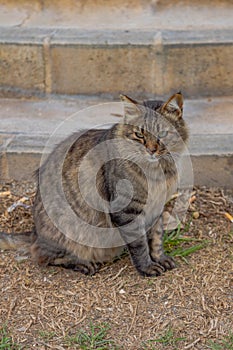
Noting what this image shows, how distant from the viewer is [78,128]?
4.39 metres

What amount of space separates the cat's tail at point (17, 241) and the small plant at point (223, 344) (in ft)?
4.01

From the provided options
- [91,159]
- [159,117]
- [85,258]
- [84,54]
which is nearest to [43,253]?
[85,258]

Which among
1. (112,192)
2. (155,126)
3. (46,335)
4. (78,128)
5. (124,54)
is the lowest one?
(46,335)

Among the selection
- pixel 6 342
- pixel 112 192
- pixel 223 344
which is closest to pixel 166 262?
pixel 112 192

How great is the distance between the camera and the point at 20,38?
482 cm

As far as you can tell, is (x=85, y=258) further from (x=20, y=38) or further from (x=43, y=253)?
(x=20, y=38)

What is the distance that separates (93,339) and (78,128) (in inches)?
71.0

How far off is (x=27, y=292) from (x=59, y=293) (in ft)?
0.55

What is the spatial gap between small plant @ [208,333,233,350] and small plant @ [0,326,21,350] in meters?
0.88

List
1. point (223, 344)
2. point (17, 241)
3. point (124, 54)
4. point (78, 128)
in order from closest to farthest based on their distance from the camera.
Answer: point (223, 344) < point (17, 241) < point (78, 128) < point (124, 54)

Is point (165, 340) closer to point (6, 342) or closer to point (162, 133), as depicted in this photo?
point (6, 342)

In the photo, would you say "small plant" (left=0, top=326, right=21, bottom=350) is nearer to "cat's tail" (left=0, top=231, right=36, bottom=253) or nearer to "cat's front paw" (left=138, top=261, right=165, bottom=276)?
"cat's tail" (left=0, top=231, right=36, bottom=253)

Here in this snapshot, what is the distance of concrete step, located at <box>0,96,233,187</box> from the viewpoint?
4168 millimetres

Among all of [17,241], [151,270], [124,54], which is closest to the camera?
[151,270]
